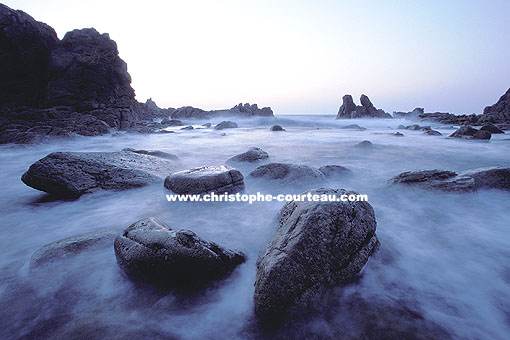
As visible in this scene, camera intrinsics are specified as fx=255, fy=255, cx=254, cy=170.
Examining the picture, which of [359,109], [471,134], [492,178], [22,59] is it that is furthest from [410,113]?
[22,59]

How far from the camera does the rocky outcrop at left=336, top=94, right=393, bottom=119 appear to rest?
4959 cm

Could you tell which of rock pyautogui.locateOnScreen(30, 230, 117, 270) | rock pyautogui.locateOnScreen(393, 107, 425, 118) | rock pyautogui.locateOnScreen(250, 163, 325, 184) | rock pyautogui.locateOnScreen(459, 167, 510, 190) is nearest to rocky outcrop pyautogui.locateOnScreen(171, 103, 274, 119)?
rock pyautogui.locateOnScreen(393, 107, 425, 118)

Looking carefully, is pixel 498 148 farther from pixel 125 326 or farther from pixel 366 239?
pixel 125 326

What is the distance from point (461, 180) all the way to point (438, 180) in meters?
0.31

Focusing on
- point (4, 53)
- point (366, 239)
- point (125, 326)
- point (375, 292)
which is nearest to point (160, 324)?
point (125, 326)

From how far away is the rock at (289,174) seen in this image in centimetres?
462

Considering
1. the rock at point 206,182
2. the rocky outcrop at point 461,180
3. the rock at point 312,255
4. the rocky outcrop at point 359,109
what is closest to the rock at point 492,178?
the rocky outcrop at point 461,180

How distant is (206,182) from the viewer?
3.89 m

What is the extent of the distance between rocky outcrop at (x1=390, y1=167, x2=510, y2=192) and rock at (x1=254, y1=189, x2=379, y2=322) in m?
2.55

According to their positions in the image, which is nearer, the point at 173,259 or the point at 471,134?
the point at 173,259

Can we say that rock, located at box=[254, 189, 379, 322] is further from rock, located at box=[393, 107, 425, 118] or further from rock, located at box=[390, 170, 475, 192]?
rock, located at box=[393, 107, 425, 118]

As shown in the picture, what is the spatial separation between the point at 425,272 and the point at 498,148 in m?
10.3

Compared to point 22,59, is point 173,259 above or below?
below

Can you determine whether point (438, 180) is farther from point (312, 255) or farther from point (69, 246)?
point (69, 246)
